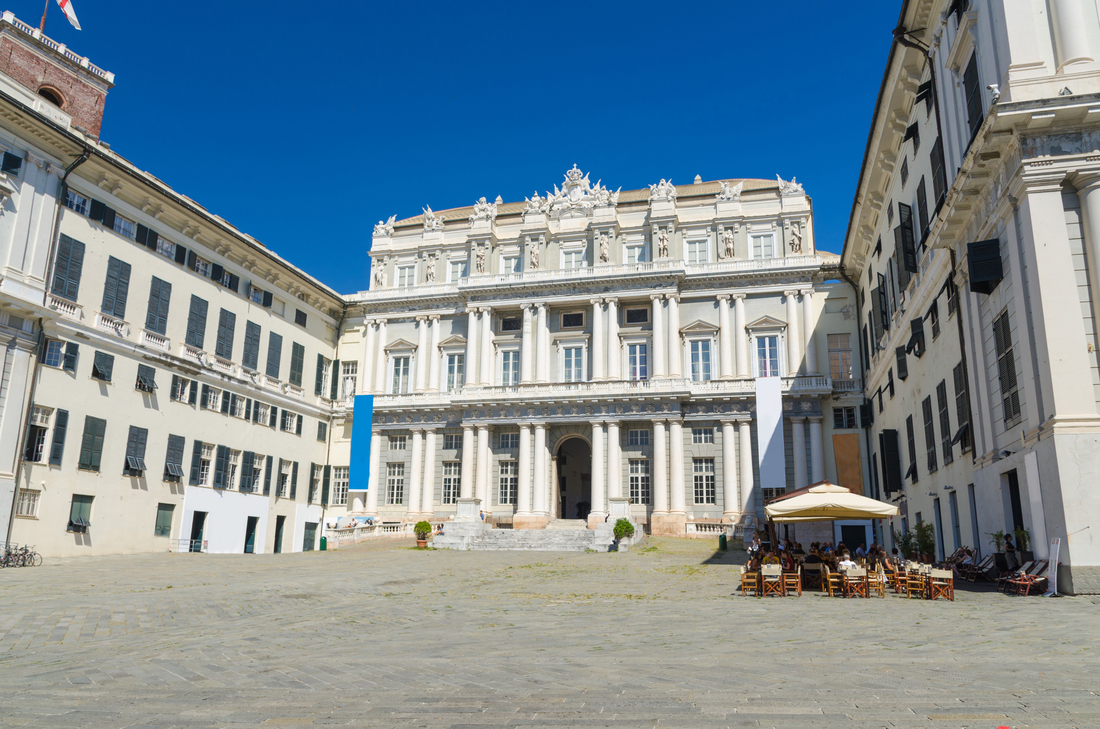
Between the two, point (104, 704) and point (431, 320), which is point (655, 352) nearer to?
point (431, 320)

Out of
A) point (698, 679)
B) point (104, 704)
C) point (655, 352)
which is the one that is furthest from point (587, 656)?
point (655, 352)

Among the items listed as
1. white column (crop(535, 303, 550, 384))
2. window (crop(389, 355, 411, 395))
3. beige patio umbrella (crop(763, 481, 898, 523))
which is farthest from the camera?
window (crop(389, 355, 411, 395))

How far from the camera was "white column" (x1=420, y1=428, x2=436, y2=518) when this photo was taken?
48312mm

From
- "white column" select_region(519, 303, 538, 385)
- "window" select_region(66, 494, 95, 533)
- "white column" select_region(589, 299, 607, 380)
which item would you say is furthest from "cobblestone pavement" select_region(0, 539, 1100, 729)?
"white column" select_region(519, 303, 538, 385)

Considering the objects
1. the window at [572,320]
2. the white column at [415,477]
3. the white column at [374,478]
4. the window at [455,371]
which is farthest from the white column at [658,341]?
the white column at [374,478]

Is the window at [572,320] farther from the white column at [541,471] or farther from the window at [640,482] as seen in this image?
the window at [640,482]

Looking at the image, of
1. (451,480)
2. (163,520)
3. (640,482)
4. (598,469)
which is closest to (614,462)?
(598,469)

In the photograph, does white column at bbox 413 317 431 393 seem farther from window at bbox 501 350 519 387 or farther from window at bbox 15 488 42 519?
window at bbox 15 488 42 519

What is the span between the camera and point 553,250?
51.2 meters

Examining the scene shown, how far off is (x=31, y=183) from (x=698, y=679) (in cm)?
3263

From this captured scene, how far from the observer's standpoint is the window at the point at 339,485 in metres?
49.3

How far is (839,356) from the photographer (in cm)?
4544

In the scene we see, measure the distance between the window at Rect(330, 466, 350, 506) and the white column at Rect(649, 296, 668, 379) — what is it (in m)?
20.0

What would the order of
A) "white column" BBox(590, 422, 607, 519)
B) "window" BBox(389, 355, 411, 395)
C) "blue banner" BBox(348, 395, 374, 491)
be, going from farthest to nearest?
"window" BBox(389, 355, 411, 395) < "blue banner" BBox(348, 395, 374, 491) < "white column" BBox(590, 422, 607, 519)
